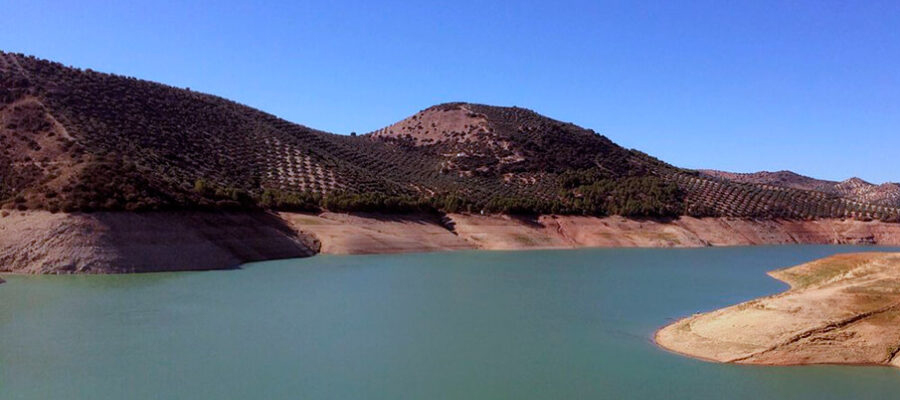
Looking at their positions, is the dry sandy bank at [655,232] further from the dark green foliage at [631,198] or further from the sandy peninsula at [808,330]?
the sandy peninsula at [808,330]

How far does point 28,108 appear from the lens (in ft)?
176

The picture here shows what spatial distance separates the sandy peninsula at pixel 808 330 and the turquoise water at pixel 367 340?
57cm

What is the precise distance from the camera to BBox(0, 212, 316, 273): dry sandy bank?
33.5m

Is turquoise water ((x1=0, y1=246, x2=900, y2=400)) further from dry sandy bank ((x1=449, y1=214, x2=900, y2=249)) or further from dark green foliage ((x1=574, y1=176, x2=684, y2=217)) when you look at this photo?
dark green foliage ((x1=574, y1=176, x2=684, y2=217))

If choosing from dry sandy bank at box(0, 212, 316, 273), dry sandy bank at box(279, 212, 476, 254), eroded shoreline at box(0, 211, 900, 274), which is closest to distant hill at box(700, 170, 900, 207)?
eroded shoreline at box(0, 211, 900, 274)

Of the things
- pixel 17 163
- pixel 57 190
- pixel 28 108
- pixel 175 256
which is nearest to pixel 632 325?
pixel 175 256

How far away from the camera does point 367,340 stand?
66.9ft

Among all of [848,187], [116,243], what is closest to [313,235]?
[116,243]

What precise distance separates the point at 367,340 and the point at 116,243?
857 inches

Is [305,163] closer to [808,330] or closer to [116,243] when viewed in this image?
[116,243]

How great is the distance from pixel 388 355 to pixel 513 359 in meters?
3.57

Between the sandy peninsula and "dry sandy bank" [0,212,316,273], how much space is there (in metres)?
27.7

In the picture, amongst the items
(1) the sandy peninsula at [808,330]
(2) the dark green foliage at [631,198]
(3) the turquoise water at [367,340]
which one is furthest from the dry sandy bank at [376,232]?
(1) the sandy peninsula at [808,330]

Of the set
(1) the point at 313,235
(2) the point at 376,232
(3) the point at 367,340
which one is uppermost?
(2) the point at 376,232
